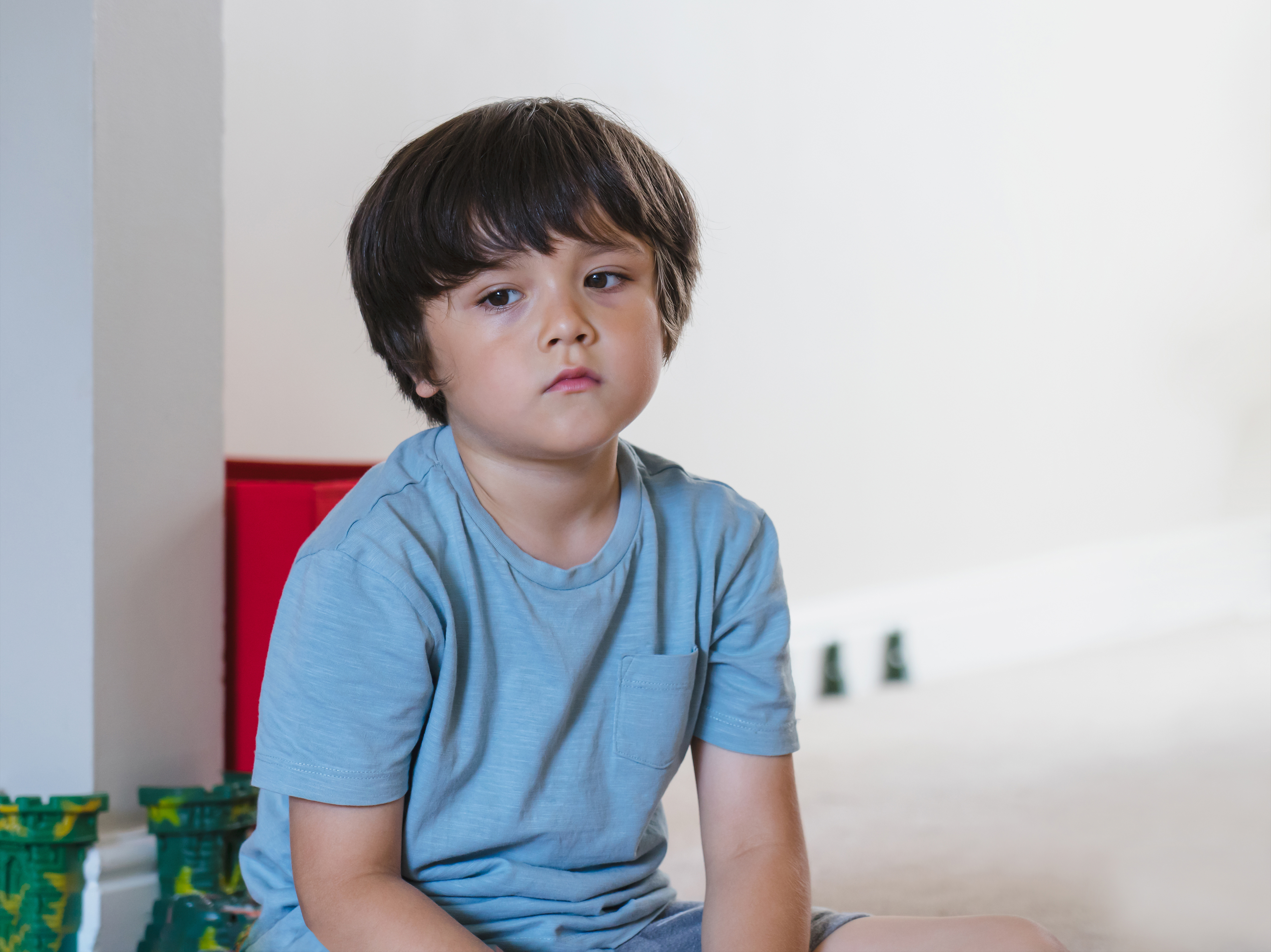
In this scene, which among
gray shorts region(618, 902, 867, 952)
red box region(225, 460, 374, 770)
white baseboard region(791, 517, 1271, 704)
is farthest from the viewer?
white baseboard region(791, 517, 1271, 704)

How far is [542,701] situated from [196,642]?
1.58 ft

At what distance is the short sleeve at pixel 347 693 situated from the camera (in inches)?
27.4

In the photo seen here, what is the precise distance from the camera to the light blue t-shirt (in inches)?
27.9

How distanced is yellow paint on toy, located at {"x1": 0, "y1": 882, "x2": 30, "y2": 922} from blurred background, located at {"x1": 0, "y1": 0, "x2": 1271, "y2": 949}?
9 cm

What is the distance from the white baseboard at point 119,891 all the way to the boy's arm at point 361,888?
372 millimetres

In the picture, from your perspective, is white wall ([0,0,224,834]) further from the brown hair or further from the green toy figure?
the brown hair

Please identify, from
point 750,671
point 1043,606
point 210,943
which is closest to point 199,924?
point 210,943

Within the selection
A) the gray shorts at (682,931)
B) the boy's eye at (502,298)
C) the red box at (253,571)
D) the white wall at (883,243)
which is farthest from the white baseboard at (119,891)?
the white wall at (883,243)

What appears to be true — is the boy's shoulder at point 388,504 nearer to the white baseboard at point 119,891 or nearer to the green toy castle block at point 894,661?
the white baseboard at point 119,891

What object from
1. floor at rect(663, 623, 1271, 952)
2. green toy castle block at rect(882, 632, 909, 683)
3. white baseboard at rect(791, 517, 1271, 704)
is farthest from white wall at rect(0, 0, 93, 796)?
green toy castle block at rect(882, 632, 909, 683)

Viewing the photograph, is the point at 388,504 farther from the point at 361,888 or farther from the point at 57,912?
the point at 57,912

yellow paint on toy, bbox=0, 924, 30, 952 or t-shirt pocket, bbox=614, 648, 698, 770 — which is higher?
t-shirt pocket, bbox=614, 648, 698, 770

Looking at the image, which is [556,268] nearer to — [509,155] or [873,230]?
[509,155]

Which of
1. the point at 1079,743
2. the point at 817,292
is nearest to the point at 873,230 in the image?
the point at 817,292
